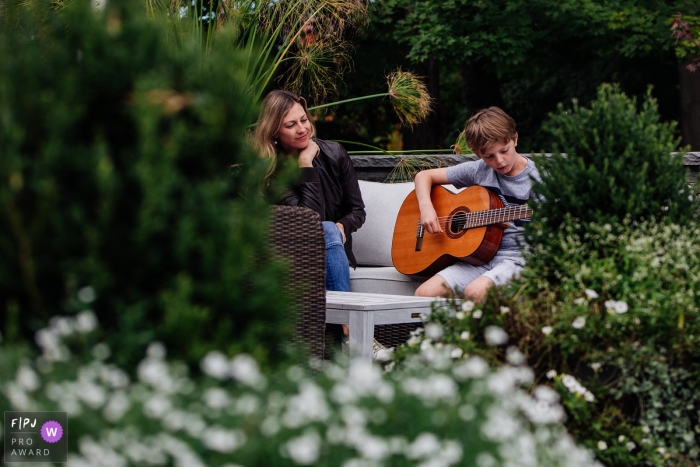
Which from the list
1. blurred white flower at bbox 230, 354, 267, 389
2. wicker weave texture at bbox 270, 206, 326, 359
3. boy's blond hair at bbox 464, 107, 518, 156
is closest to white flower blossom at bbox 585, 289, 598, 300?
wicker weave texture at bbox 270, 206, 326, 359

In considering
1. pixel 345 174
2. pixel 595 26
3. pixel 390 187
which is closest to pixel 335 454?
pixel 345 174

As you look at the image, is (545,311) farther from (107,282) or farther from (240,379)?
(107,282)

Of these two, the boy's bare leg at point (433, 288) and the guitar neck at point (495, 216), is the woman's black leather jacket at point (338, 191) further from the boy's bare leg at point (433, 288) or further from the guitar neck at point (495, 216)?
the guitar neck at point (495, 216)

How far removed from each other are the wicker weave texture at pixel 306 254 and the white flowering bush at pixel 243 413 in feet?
3.30

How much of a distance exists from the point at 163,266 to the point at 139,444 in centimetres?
36

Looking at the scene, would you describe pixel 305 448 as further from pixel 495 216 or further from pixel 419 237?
pixel 419 237

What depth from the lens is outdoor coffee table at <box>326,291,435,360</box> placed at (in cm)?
302

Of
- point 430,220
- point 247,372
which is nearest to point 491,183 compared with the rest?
point 430,220

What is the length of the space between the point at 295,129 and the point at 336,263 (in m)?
0.79

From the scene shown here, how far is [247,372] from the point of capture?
1.35m

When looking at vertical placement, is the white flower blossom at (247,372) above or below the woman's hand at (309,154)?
above

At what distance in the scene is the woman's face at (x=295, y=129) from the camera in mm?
4219

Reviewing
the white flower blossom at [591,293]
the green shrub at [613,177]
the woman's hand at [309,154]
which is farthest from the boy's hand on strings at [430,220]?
the white flower blossom at [591,293]

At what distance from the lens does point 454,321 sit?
2.33 m
